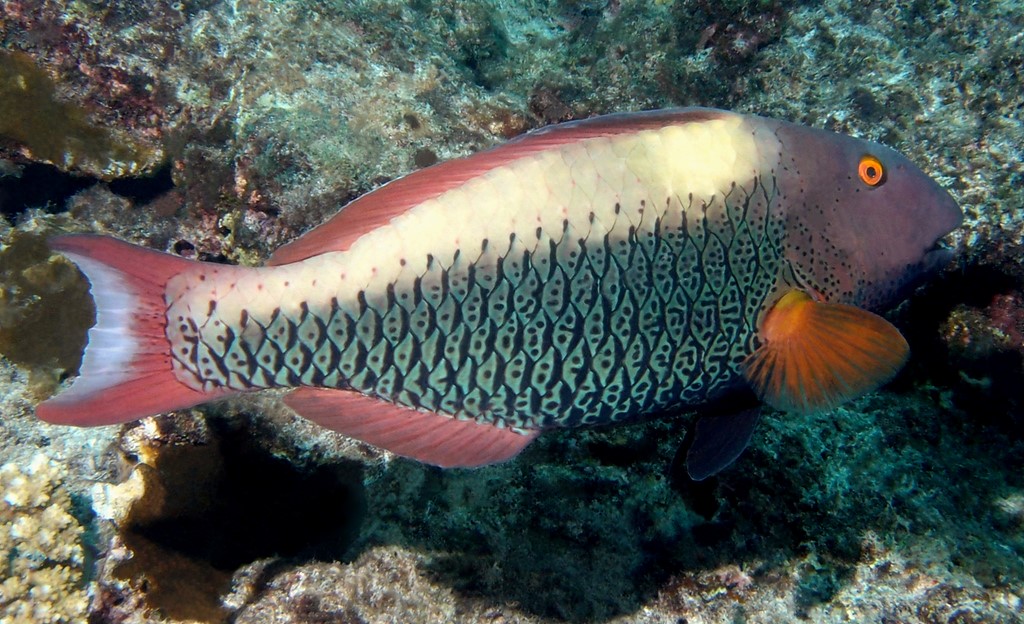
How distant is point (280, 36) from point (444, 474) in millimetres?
3033

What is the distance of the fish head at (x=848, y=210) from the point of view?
7.02ft

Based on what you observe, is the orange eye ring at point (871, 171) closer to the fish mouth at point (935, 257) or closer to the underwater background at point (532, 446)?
the fish mouth at point (935, 257)

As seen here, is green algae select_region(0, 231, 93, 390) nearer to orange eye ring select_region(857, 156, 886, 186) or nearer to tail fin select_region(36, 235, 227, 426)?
tail fin select_region(36, 235, 227, 426)

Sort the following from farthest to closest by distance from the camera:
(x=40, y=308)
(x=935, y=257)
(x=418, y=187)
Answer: (x=40, y=308), (x=935, y=257), (x=418, y=187)

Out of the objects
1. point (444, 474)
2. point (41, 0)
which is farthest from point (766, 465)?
point (41, 0)

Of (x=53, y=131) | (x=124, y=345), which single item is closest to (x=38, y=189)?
(x=53, y=131)

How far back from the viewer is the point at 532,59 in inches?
194

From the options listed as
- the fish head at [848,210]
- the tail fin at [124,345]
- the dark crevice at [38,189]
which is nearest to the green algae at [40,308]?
the dark crevice at [38,189]

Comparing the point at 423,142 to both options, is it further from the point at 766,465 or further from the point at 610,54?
the point at 766,465

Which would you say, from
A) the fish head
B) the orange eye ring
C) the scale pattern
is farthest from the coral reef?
the orange eye ring

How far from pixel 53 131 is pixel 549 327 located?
189 inches

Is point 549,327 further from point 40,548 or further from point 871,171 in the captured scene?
point 40,548

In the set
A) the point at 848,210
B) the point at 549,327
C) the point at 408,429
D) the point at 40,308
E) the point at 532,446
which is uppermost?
the point at 848,210

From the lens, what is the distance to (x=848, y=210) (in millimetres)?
2158
